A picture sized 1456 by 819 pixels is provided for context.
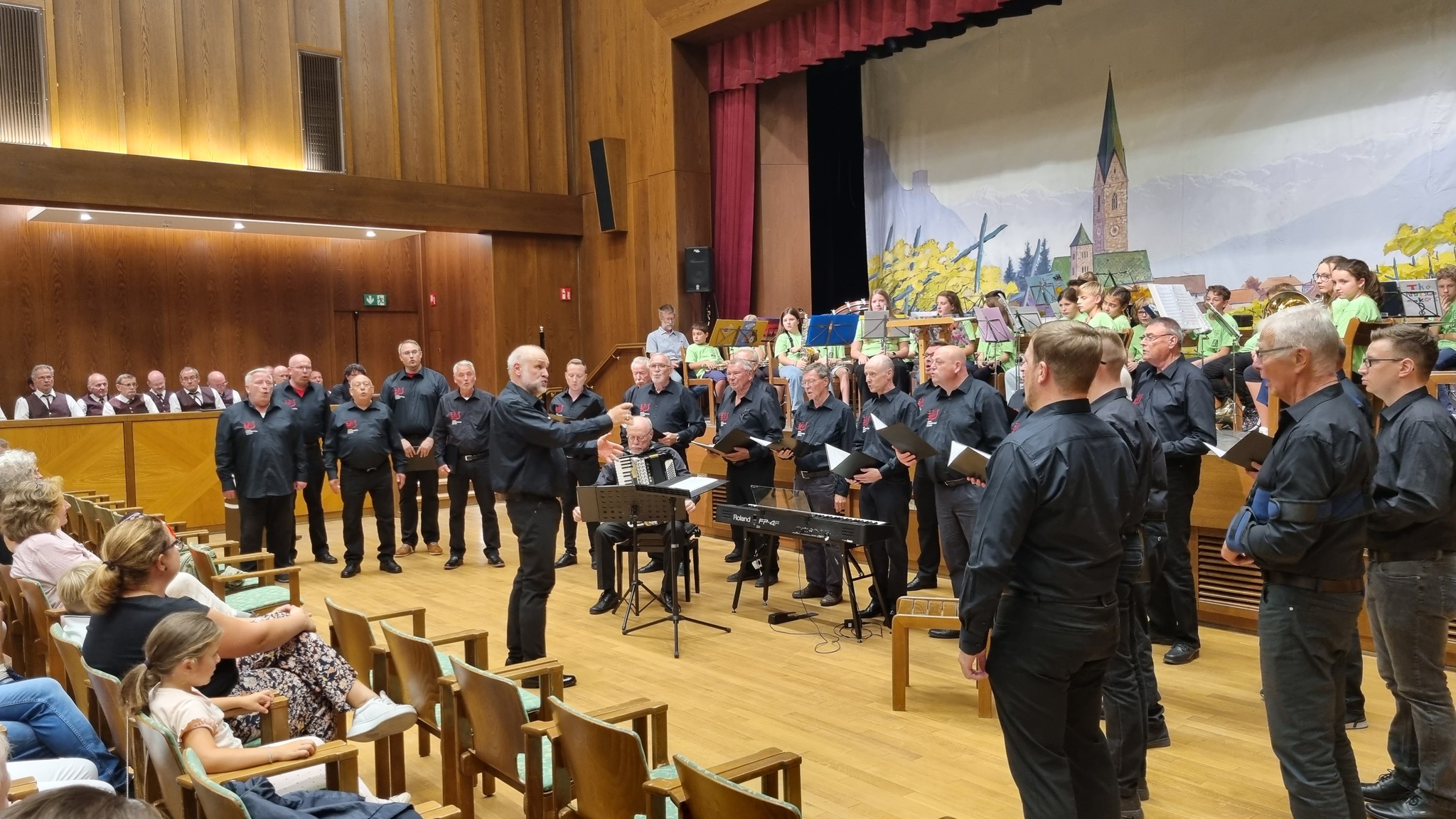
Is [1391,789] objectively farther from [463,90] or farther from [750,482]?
[463,90]

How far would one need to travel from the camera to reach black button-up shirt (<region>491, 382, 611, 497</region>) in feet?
14.6

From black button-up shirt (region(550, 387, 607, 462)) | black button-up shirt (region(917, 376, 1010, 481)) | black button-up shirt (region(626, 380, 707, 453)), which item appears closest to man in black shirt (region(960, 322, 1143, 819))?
black button-up shirt (region(917, 376, 1010, 481))

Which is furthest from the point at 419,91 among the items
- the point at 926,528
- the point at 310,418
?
the point at 926,528

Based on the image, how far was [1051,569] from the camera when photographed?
7.83 ft

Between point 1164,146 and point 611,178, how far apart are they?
628 cm

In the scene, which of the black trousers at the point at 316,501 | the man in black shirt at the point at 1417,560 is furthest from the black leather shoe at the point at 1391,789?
the black trousers at the point at 316,501

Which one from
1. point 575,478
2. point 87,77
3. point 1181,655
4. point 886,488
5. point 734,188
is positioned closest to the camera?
point 1181,655

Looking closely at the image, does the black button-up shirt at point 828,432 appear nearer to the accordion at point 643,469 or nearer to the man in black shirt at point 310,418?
the accordion at point 643,469

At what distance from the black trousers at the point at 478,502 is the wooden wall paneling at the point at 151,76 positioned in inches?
216

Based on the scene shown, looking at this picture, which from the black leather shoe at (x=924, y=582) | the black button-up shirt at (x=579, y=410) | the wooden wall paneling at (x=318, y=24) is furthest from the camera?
the wooden wall paneling at (x=318, y=24)

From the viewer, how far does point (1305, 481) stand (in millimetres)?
2545

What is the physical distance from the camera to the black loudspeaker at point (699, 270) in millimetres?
12148

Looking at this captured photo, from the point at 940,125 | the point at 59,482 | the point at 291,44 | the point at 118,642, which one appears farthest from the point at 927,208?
the point at 118,642

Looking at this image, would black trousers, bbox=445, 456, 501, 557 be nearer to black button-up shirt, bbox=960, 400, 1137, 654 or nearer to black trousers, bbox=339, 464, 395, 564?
black trousers, bbox=339, 464, 395, 564
